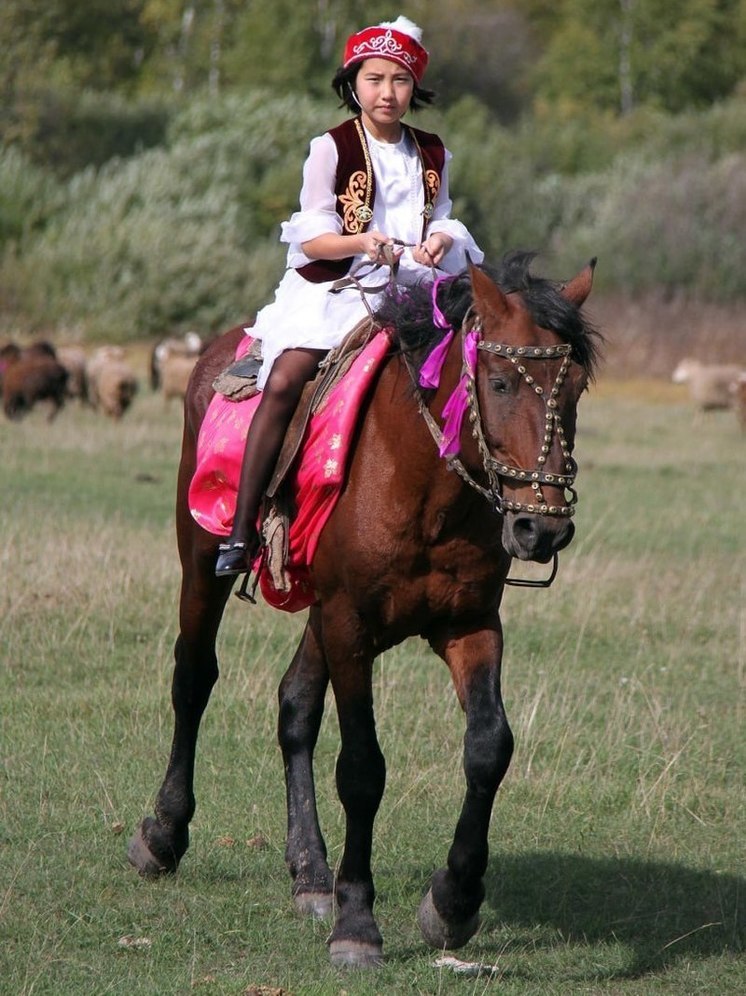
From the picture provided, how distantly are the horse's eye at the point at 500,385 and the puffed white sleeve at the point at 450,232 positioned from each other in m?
0.91

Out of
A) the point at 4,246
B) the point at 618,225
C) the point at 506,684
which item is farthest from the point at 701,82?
the point at 506,684

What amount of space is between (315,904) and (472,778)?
95 centimetres

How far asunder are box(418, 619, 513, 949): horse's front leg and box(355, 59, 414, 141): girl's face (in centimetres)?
181

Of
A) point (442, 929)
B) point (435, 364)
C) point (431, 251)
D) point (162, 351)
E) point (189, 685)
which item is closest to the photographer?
point (435, 364)

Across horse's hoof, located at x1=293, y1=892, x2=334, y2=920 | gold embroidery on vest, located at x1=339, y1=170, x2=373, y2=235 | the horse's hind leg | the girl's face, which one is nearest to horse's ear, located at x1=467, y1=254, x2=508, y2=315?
gold embroidery on vest, located at x1=339, y1=170, x2=373, y2=235

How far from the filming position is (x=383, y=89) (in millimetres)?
5797

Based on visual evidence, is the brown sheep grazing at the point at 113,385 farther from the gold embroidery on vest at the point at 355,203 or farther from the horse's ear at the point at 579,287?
the horse's ear at the point at 579,287

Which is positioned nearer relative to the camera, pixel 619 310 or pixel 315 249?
pixel 315 249

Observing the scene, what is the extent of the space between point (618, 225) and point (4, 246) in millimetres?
16206

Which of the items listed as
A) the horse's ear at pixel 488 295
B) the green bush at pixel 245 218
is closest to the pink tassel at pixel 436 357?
the horse's ear at pixel 488 295

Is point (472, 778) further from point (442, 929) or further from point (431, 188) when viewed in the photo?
point (431, 188)

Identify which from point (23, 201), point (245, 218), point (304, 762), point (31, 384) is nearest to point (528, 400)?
point (304, 762)

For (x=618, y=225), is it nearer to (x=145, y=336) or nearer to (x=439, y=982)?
(x=145, y=336)

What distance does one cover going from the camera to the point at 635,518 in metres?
16.1
